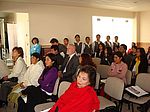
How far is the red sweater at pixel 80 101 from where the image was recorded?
2.18 m

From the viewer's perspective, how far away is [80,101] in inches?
87.4

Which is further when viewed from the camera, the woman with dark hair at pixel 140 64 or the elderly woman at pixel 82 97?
the woman with dark hair at pixel 140 64

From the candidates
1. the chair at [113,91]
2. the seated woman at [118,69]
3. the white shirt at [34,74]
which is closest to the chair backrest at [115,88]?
the chair at [113,91]

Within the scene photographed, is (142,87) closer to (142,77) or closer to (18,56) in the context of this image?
(142,77)

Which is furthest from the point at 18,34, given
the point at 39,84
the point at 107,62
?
the point at 39,84

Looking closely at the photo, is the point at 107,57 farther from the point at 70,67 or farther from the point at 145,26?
the point at 145,26

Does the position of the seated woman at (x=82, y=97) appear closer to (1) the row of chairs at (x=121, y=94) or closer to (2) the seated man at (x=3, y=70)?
(1) the row of chairs at (x=121, y=94)

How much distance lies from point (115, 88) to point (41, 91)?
44.1 inches

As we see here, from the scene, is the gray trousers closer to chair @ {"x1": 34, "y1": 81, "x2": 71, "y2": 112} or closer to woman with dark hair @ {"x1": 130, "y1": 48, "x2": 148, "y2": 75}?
chair @ {"x1": 34, "y1": 81, "x2": 71, "y2": 112}

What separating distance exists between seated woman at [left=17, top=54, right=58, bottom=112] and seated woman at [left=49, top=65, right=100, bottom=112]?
0.94 meters

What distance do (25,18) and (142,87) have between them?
17.9 feet

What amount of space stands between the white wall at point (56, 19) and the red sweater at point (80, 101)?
5634mm

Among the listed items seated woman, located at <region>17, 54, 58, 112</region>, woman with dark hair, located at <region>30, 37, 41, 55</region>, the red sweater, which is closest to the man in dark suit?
seated woman, located at <region>17, 54, 58, 112</region>

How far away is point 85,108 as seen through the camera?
2172 mm
